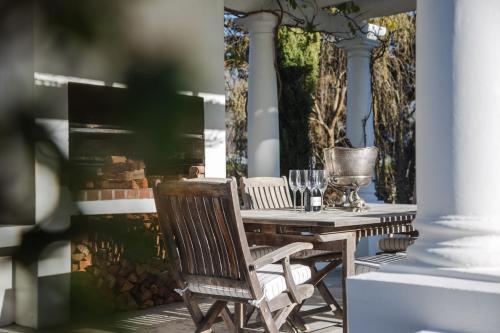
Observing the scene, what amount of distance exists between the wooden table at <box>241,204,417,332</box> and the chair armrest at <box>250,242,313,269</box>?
137 mm

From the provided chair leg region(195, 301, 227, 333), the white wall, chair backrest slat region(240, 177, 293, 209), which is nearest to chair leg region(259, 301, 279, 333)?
chair leg region(195, 301, 227, 333)

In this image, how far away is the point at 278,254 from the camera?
2646 mm

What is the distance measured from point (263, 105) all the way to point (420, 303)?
4.22m

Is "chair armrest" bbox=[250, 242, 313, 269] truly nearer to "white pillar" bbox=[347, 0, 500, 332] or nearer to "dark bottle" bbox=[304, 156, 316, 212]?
"dark bottle" bbox=[304, 156, 316, 212]

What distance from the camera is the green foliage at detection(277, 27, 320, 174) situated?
6.69m

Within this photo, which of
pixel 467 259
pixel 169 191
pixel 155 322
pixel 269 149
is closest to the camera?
pixel 467 259

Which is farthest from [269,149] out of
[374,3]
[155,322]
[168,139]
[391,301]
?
[168,139]

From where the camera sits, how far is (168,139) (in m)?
0.59

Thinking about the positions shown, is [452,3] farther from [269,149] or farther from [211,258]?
[269,149]

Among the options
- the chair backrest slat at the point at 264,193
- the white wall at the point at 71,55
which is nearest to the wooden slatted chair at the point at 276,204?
the chair backrest slat at the point at 264,193

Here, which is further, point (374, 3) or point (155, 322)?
point (374, 3)

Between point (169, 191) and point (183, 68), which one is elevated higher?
point (183, 68)

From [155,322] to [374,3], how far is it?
403 centimetres

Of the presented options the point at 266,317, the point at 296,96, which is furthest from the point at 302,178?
the point at 296,96
